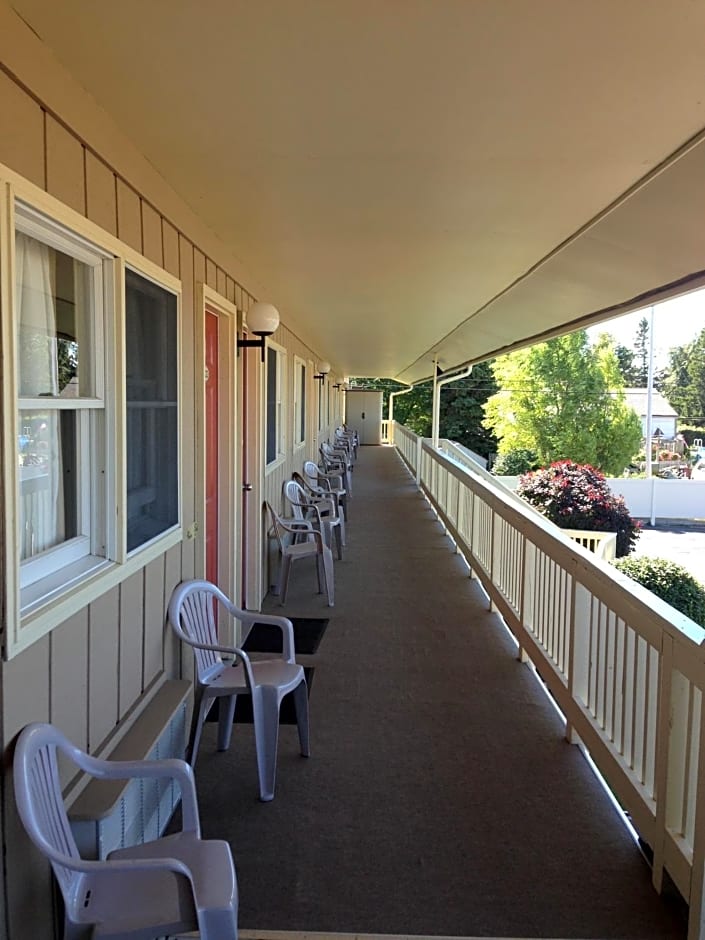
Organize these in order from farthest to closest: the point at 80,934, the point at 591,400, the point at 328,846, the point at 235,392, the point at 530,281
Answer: the point at 591,400 < the point at 530,281 < the point at 235,392 < the point at 328,846 < the point at 80,934

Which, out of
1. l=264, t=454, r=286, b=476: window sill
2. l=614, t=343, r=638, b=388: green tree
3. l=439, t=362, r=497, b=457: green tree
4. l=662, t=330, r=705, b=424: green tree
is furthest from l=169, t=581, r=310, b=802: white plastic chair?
l=614, t=343, r=638, b=388: green tree

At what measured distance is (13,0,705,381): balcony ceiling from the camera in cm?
163

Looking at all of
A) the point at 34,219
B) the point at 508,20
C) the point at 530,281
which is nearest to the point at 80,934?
the point at 34,219

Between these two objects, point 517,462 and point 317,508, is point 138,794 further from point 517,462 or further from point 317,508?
point 517,462

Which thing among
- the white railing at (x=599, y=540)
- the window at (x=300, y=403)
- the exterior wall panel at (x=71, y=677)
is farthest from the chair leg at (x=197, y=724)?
the white railing at (x=599, y=540)

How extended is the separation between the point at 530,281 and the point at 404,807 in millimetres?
3378

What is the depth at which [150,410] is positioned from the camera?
2711 mm

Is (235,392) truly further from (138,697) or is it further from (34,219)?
(34,219)

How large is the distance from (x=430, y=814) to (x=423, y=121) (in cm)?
231

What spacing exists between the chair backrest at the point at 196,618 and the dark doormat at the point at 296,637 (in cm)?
95

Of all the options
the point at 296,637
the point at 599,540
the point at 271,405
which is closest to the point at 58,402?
the point at 296,637

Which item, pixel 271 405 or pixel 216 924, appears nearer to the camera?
pixel 216 924

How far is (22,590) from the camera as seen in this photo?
5.81 feet

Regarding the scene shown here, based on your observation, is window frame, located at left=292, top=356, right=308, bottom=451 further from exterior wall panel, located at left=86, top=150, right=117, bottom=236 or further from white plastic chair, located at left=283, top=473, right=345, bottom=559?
exterior wall panel, located at left=86, top=150, right=117, bottom=236
